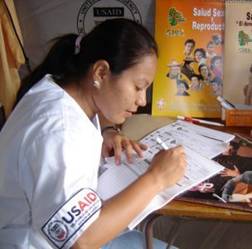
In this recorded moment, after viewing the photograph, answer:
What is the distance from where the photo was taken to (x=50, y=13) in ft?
4.98

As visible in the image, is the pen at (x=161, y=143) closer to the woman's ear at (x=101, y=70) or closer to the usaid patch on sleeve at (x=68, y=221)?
the woman's ear at (x=101, y=70)

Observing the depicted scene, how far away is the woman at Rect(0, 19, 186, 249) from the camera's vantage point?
75 cm

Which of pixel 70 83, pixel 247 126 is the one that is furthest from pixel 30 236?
pixel 247 126

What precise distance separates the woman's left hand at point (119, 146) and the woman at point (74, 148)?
0.13 m

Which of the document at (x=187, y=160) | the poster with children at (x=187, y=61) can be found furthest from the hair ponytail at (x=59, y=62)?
the poster with children at (x=187, y=61)

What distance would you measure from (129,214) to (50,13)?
3.04ft

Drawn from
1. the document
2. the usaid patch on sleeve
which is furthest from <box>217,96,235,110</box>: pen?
the usaid patch on sleeve

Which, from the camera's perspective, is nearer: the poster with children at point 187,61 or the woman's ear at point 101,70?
the woman's ear at point 101,70

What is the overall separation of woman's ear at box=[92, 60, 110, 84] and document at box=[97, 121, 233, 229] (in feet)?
0.85

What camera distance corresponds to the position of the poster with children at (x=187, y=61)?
141 centimetres

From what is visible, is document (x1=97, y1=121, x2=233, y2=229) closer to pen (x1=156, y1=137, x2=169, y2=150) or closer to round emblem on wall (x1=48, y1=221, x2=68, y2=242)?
pen (x1=156, y1=137, x2=169, y2=150)

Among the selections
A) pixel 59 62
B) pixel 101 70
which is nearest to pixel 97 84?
pixel 101 70

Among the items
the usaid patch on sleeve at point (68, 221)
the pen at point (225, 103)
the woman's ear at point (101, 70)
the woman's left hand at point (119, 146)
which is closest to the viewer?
the usaid patch on sleeve at point (68, 221)

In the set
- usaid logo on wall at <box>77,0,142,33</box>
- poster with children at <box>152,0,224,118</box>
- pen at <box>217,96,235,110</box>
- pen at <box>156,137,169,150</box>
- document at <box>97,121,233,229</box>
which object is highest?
usaid logo on wall at <box>77,0,142,33</box>
